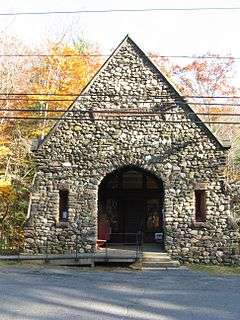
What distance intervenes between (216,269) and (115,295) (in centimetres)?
674

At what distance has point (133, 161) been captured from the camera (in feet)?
58.5

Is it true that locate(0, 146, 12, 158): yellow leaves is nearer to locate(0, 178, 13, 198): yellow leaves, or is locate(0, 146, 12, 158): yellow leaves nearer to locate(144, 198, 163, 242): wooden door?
locate(0, 178, 13, 198): yellow leaves

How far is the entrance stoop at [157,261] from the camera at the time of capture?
16.1 meters

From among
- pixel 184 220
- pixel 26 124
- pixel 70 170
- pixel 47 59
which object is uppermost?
pixel 47 59

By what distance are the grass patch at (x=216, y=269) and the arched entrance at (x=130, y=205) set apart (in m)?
4.25

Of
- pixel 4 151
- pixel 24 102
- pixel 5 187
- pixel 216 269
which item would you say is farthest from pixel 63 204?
pixel 24 102

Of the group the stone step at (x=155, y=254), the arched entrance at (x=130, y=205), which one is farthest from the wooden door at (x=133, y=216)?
the stone step at (x=155, y=254)

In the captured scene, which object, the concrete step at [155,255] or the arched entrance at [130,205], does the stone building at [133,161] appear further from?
the arched entrance at [130,205]

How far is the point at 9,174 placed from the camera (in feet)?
78.6

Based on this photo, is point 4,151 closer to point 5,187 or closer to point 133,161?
point 5,187

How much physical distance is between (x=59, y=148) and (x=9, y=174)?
6918 mm

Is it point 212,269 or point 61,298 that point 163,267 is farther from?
point 61,298

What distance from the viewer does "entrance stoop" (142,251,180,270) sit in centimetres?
1606

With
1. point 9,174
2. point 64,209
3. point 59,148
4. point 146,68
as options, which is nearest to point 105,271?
point 64,209
